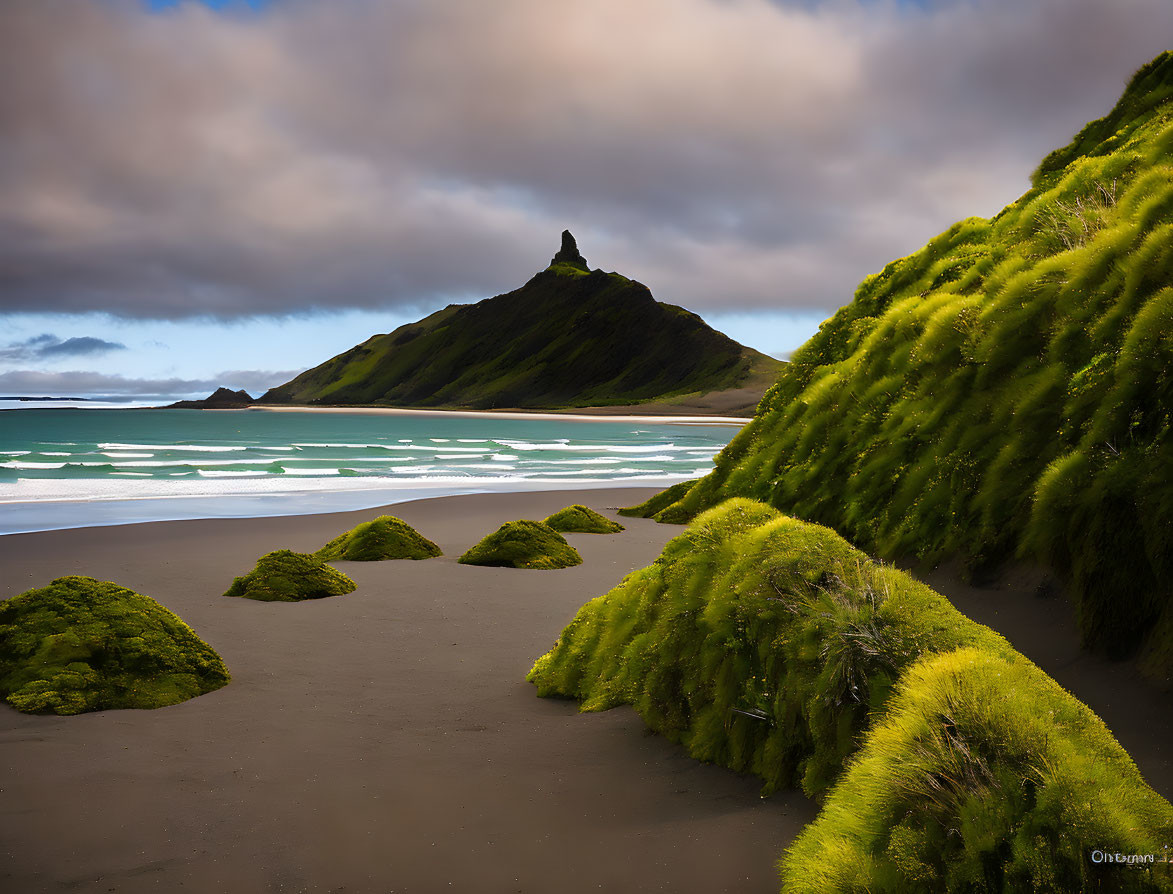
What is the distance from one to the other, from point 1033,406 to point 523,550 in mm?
8955

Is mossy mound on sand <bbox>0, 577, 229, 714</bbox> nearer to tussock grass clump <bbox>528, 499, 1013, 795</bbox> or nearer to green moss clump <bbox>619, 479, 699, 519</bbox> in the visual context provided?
tussock grass clump <bbox>528, 499, 1013, 795</bbox>

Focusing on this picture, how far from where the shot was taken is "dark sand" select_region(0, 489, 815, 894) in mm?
4180

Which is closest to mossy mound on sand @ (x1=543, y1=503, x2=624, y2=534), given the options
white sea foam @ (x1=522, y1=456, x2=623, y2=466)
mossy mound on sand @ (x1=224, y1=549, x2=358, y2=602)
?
mossy mound on sand @ (x1=224, y1=549, x2=358, y2=602)

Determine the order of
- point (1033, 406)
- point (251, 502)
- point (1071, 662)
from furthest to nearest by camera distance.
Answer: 1. point (251, 502)
2. point (1033, 406)
3. point (1071, 662)

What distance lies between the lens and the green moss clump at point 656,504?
70.1 feet

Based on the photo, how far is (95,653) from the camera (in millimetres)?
7320

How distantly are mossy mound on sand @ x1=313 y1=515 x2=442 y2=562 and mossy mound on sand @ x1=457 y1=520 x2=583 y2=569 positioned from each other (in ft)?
3.38

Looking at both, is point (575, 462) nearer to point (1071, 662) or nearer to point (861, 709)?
point (1071, 662)

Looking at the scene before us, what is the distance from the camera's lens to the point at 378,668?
830 cm

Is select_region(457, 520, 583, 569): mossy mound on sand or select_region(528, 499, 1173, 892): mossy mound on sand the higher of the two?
A: select_region(528, 499, 1173, 892): mossy mound on sand

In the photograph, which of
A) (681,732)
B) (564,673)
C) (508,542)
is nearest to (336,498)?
(508,542)

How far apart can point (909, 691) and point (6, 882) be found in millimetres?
4642

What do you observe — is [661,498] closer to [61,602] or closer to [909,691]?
[61,602]

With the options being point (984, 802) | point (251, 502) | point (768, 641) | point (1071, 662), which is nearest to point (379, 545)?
point (768, 641)
